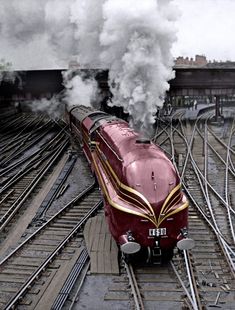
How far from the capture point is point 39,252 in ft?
28.0

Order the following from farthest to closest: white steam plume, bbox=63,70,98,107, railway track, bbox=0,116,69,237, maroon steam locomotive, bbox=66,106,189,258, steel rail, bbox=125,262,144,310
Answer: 1. white steam plume, bbox=63,70,98,107
2. railway track, bbox=0,116,69,237
3. maroon steam locomotive, bbox=66,106,189,258
4. steel rail, bbox=125,262,144,310

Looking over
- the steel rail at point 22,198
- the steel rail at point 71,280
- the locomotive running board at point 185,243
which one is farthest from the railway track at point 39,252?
the locomotive running board at point 185,243

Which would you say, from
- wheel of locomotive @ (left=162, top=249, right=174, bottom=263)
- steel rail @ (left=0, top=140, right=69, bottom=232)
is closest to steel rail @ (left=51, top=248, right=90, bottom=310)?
wheel of locomotive @ (left=162, top=249, right=174, bottom=263)

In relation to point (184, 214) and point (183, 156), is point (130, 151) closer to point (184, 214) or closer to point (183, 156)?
point (184, 214)

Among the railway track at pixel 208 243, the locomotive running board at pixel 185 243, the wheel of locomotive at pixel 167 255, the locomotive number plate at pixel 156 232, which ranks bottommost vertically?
the railway track at pixel 208 243

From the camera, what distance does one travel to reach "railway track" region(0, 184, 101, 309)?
6922 mm

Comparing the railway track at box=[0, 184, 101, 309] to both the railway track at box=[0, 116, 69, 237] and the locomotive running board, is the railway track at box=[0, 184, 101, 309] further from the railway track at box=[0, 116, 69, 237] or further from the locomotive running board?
the locomotive running board

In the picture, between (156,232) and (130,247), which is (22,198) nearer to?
(130,247)

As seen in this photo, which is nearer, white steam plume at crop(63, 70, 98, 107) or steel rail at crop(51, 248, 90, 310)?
steel rail at crop(51, 248, 90, 310)

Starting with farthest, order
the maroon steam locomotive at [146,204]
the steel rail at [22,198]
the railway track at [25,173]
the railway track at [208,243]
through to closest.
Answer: the railway track at [25,173]
the steel rail at [22,198]
the maroon steam locomotive at [146,204]
the railway track at [208,243]

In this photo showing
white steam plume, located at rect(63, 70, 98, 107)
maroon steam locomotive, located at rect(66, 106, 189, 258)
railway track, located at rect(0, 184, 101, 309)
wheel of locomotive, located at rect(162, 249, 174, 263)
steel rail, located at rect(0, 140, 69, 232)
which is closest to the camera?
railway track, located at rect(0, 184, 101, 309)

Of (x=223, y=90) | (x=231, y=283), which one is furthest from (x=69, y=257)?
(x=223, y=90)

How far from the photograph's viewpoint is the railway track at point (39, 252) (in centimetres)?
692

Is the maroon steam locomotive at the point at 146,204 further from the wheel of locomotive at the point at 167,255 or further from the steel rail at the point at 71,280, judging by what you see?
the steel rail at the point at 71,280
